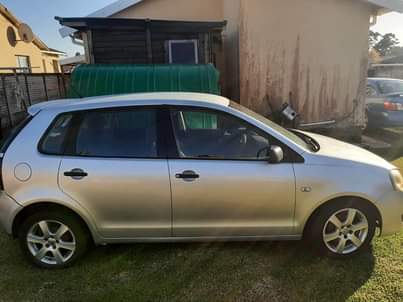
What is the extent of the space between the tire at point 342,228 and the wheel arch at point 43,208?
212 cm

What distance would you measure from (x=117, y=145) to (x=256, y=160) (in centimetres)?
129

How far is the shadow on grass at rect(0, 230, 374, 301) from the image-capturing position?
2.59 meters

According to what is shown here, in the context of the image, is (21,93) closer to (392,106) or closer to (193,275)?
(193,275)

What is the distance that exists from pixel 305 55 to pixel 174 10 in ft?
13.8

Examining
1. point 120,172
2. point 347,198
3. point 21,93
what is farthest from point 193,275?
point 21,93

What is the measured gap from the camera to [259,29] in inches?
277

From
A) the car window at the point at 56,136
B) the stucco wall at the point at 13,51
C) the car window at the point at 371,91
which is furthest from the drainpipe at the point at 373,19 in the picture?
the stucco wall at the point at 13,51

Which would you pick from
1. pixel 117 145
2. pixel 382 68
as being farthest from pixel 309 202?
pixel 382 68

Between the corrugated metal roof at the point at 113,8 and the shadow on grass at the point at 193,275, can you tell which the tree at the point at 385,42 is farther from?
the shadow on grass at the point at 193,275

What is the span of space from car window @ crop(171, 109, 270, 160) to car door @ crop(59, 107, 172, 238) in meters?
0.24

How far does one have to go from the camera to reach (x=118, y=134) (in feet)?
9.25

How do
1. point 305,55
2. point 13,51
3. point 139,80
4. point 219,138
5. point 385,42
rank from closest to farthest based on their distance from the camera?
point 219,138 → point 139,80 → point 305,55 → point 13,51 → point 385,42

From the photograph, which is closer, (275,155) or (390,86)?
(275,155)

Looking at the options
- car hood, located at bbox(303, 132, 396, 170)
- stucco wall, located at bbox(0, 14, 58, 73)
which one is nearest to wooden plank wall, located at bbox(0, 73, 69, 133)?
car hood, located at bbox(303, 132, 396, 170)
